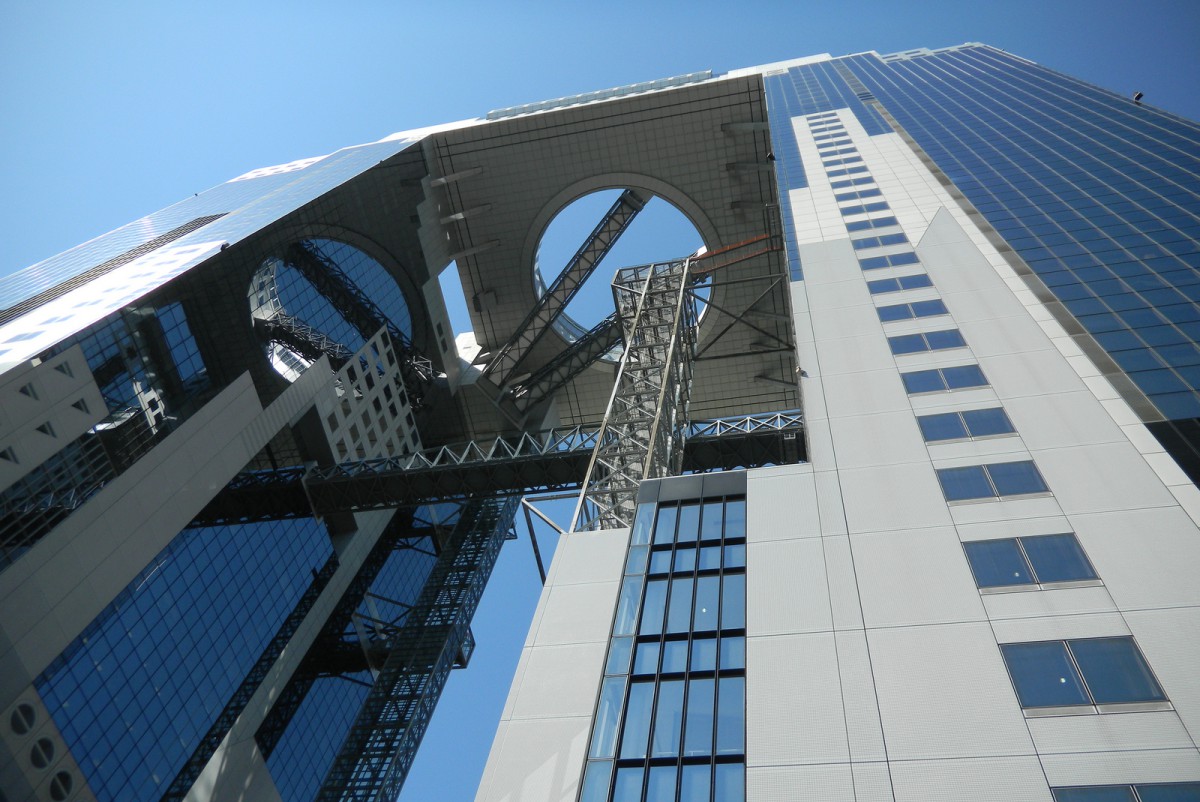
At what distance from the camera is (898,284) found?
104ft

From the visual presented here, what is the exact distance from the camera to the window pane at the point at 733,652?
17.8 meters

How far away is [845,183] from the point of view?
43594mm

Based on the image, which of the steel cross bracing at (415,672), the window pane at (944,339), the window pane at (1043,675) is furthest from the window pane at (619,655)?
the steel cross bracing at (415,672)

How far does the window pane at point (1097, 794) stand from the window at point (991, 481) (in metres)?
8.23

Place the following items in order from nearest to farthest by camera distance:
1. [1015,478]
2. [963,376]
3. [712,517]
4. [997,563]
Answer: [997,563], [1015,478], [712,517], [963,376]

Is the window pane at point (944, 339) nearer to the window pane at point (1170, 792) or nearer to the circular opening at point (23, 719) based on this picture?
the window pane at point (1170, 792)

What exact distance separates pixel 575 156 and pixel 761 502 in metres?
43.7

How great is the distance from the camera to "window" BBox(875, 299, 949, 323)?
2931 centimetres

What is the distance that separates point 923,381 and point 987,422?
286cm

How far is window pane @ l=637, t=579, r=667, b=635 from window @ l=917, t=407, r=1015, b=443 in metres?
8.27

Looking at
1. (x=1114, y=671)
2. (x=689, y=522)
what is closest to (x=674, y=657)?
(x=689, y=522)

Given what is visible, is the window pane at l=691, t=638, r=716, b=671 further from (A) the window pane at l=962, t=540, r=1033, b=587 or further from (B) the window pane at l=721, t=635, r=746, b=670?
(A) the window pane at l=962, t=540, r=1033, b=587

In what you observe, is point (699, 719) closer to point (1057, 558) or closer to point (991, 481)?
point (1057, 558)

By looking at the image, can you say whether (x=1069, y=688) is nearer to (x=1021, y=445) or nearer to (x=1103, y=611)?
(x=1103, y=611)
